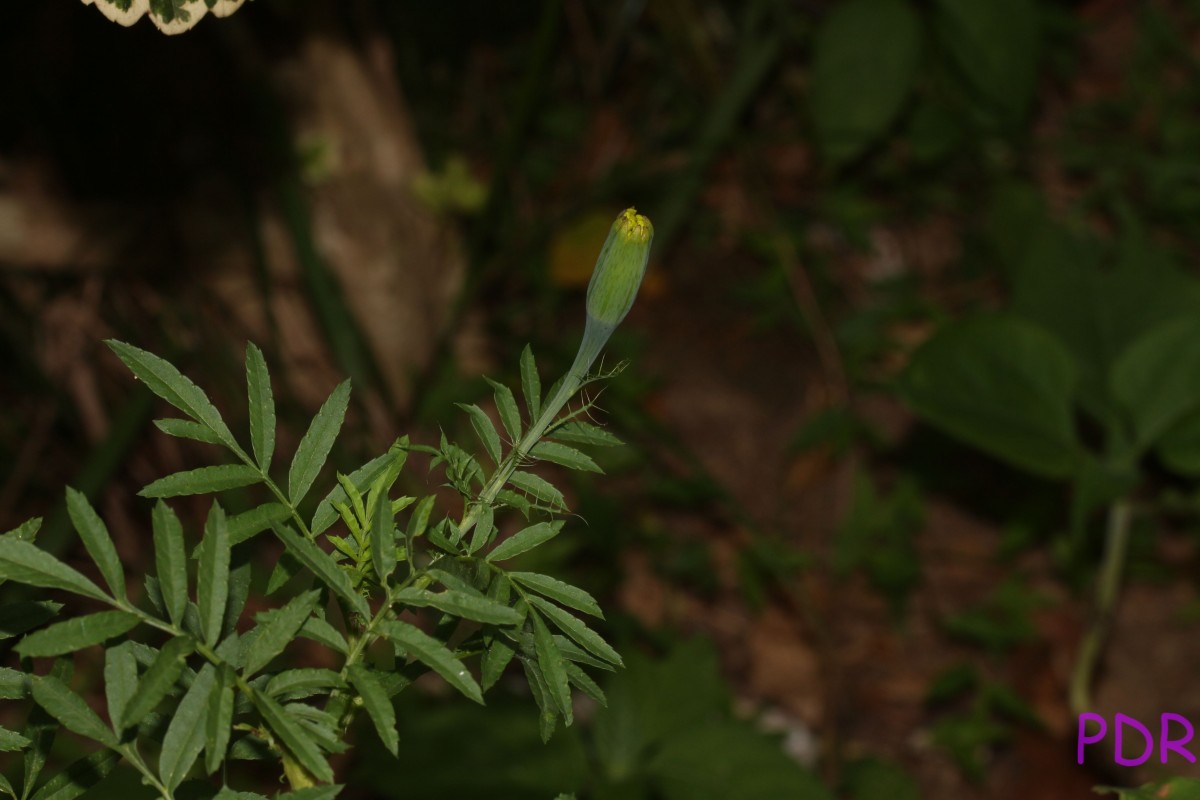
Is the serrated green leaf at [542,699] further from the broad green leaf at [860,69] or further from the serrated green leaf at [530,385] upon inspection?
the broad green leaf at [860,69]

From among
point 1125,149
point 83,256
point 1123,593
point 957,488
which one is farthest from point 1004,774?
point 83,256

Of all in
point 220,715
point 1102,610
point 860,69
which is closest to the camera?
point 220,715

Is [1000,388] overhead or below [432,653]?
below

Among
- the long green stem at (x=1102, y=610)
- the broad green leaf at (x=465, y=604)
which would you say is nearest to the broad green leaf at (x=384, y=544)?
the broad green leaf at (x=465, y=604)

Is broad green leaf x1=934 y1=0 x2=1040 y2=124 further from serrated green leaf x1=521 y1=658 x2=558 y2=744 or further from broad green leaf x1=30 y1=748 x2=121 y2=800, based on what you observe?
broad green leaf x1=30 y1=748 x2=121 y2=800

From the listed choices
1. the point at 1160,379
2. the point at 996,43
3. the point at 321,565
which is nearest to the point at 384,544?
the point at 321,565

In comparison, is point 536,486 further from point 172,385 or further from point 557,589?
point 172,385

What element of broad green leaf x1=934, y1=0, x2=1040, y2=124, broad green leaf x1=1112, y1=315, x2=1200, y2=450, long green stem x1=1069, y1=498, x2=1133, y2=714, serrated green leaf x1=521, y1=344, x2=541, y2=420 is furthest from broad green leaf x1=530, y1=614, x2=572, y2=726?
broad green leaf x1=934, y1=0, x2=1040, y2=124

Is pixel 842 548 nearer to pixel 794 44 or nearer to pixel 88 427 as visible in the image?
pixel 794 44
